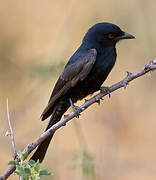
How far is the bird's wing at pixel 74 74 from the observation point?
3754mm

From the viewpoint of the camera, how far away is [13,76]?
497 centimetres

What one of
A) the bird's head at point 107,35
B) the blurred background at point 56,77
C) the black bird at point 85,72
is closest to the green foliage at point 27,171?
the black bird at point 85,72

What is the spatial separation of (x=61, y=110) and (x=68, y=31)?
0.96m

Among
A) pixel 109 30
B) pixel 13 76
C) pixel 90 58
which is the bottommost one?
pixel 90 58

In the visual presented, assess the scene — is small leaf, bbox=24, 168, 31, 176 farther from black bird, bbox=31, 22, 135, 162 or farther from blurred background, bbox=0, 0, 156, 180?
blurred background, bbox=0, 0, 156, 180

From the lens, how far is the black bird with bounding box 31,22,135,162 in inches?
149

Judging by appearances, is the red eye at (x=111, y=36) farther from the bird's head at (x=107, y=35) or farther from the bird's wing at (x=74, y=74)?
the bird's wing at (x=74, y=74)

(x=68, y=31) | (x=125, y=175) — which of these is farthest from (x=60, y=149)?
(x=68, y=31)

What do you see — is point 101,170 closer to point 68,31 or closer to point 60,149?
point 60,149

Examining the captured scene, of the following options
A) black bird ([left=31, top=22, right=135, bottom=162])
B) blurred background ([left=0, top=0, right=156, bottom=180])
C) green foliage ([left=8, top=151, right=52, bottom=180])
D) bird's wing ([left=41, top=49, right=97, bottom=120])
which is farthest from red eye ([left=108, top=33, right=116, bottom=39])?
green foliage ([left=8, top=151, right=52, bottom=180])

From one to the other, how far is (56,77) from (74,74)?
68cm

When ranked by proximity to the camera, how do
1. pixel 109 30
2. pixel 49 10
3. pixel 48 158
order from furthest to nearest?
1. pixel 49 10
2. pixel 48 158
3. pixel 109 30

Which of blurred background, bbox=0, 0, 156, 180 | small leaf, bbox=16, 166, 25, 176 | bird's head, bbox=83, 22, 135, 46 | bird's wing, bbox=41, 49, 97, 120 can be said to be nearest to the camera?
small leaf, bbox=16, 166, 25, 176

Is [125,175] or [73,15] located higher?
[73,15]
